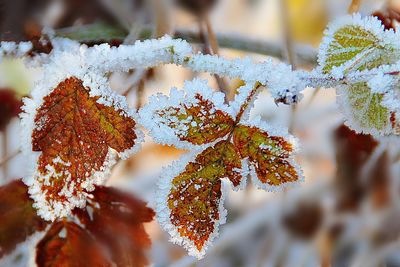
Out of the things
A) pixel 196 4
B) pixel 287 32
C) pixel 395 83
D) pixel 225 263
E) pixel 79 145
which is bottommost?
pixel 395 83

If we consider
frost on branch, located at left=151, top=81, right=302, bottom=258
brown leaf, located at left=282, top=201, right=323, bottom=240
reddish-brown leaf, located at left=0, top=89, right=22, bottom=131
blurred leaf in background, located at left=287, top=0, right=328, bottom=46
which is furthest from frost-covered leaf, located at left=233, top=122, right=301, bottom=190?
blurred leaf in background, located at left=287, top=0, right=328, bottom=46

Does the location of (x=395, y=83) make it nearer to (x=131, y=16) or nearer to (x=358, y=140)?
(x=358, y=140)

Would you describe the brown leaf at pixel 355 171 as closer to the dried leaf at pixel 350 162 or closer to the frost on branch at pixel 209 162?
the dried leaf at pixel 350 162

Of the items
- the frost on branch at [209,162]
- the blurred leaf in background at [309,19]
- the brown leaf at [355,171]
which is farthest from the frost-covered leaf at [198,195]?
the blurred leaf in background at [309,19]

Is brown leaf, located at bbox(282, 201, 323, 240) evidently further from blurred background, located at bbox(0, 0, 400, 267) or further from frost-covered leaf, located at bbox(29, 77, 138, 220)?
frost-covered leaf, located at bbox(29, 77, 138, 220)

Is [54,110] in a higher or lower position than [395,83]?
higher

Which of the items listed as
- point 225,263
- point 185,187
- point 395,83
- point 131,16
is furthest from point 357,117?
point 225,263
